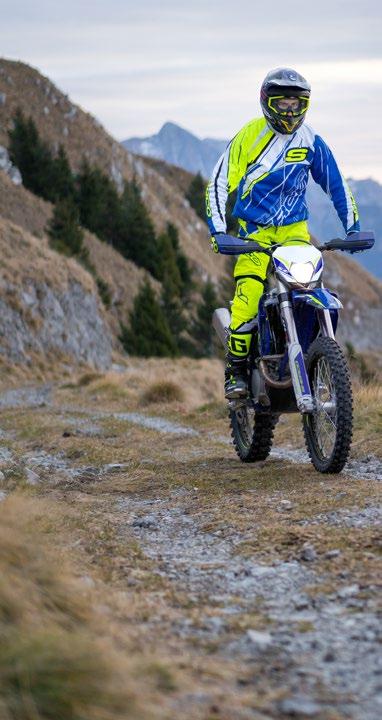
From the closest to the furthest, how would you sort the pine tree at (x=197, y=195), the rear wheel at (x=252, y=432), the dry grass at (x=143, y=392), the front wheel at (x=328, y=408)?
the front wheel at (x=328, y=408) < the rear wheel at (x=252, y=432) < the dry grass at (x=143, y=392) < the pine tree at (x=197, y=195)

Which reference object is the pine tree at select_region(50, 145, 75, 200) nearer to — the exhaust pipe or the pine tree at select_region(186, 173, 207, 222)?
the pine tree at select_region(186, 173, 207, 222)

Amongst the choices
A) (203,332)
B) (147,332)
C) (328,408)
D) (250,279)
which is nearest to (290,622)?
(328,408)

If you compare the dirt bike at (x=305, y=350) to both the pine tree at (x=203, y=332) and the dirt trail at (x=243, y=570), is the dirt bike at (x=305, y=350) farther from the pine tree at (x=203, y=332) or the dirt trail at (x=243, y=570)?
the pine tree at (x=203, y=332)

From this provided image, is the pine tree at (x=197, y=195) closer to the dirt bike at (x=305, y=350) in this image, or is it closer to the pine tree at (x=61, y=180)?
the pine tree at (x=61, y=180)

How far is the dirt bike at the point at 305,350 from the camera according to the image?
659cm

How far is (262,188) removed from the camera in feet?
24.8

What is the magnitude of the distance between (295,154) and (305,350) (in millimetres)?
1476

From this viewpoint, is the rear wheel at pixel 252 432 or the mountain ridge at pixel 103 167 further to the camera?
the mountain ridge at pixel 103 167

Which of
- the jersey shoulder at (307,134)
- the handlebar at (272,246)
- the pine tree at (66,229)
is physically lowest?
the pine tree at (66,229)

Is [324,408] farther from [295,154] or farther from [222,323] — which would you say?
[295,154]

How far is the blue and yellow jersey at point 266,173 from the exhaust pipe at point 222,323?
2.84ft

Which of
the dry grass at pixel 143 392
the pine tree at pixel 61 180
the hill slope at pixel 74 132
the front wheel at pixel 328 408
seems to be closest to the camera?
the front wheel at pixel 328 408

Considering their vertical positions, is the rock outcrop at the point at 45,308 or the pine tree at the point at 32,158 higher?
the pine tree at the point at 32,158

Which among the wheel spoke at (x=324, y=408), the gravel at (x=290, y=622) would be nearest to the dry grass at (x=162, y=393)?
the wheel spoke at (x=324, y=408)
